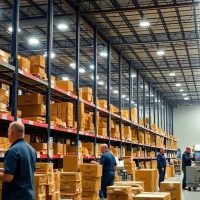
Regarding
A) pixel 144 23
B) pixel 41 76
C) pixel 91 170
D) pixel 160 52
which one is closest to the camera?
pixel 41 76

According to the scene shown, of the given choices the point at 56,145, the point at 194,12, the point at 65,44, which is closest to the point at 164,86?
the point at 65,44

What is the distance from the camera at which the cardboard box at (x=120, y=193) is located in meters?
9.02

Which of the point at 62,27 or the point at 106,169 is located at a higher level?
the point at 62,27

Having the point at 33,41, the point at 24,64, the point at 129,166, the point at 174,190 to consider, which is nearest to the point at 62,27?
the point at 33,41

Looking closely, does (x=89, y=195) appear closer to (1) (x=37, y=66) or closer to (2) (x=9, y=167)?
(1) (x=37, y=66)

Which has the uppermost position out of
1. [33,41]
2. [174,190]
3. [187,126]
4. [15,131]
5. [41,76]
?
A: [33,41]

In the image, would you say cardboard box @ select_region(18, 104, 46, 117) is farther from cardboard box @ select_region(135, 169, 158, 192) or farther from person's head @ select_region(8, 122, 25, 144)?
cardboard box @ select_region(135, 169, 158, 192)

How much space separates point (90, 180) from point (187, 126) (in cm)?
3537

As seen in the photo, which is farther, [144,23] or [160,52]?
[160,52]

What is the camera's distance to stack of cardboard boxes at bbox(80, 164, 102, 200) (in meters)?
11.6

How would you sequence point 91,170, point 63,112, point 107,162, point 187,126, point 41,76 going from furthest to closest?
point 187,126 → point 107,162 → point 63,112 → point 91,170 → point 41,76

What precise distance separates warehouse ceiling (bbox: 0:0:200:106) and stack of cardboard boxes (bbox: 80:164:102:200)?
6.17 metres

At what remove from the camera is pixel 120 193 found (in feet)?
29.8

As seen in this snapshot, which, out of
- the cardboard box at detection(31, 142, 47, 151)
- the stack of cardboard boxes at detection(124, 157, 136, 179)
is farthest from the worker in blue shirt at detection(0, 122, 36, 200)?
the stack of cardboard boxes at detection(124, 157, 136, 179)
